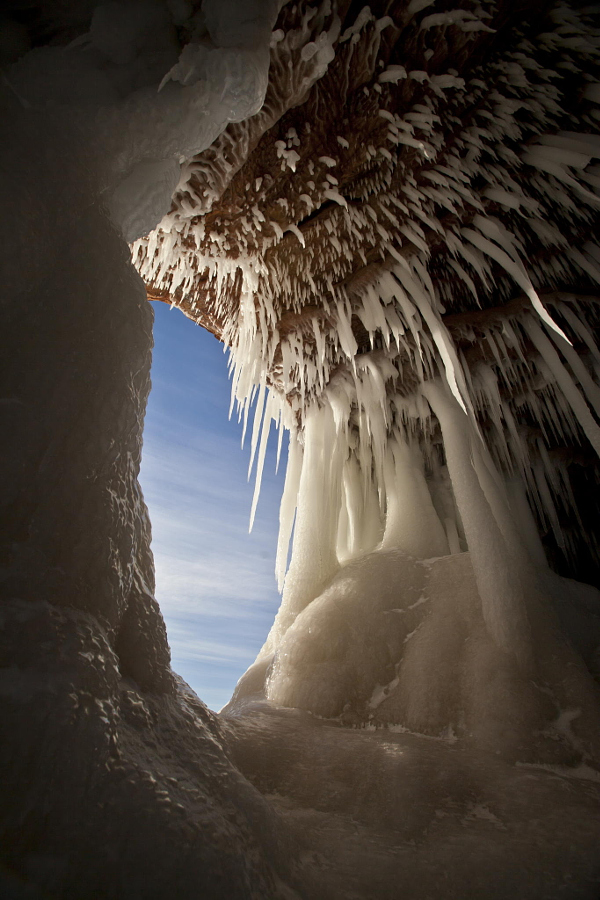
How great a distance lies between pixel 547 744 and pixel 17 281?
3.01 meters

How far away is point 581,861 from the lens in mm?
1209

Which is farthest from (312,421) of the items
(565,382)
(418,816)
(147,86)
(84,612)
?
(84,612)

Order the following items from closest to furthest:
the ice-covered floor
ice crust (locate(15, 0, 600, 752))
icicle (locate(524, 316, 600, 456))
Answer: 1. the ice-covered floor
2. ice crust (locate(15, 0, 600, 752))
3. icicle (locate(524, 316, 600, 456))

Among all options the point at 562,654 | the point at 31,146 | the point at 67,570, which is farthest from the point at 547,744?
the point at 31,146

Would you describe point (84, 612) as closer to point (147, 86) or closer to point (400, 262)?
Answer: point (147, 86)

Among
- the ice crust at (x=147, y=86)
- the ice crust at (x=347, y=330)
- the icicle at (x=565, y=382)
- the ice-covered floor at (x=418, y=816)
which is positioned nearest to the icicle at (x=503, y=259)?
the ice crust at (x=347, y=330)

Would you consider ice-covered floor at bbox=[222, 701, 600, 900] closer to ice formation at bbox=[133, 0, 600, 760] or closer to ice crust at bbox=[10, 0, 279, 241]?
ice formation at bbox=[133, 0, 600, 760]

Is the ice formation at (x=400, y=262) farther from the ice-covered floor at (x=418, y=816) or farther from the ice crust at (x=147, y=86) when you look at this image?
the ice-covered floor at (x=418, y=816)

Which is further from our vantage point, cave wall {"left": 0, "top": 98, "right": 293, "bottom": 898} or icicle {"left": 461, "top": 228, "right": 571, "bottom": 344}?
icicle {"left": 461, "top": 228, "right": 571, "bottom": 344}

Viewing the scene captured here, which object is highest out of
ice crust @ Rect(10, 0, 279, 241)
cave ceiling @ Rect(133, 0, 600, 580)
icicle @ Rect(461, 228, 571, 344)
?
cave ceiling @ Rect(133, 0, 600, 580)

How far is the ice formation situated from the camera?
2.35 m

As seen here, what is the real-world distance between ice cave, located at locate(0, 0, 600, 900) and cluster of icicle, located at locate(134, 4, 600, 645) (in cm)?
3

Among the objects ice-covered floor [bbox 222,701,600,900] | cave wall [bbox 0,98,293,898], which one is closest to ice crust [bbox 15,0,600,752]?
cave wall [bbox 0,98,293,898]

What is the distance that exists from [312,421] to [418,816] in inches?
137
